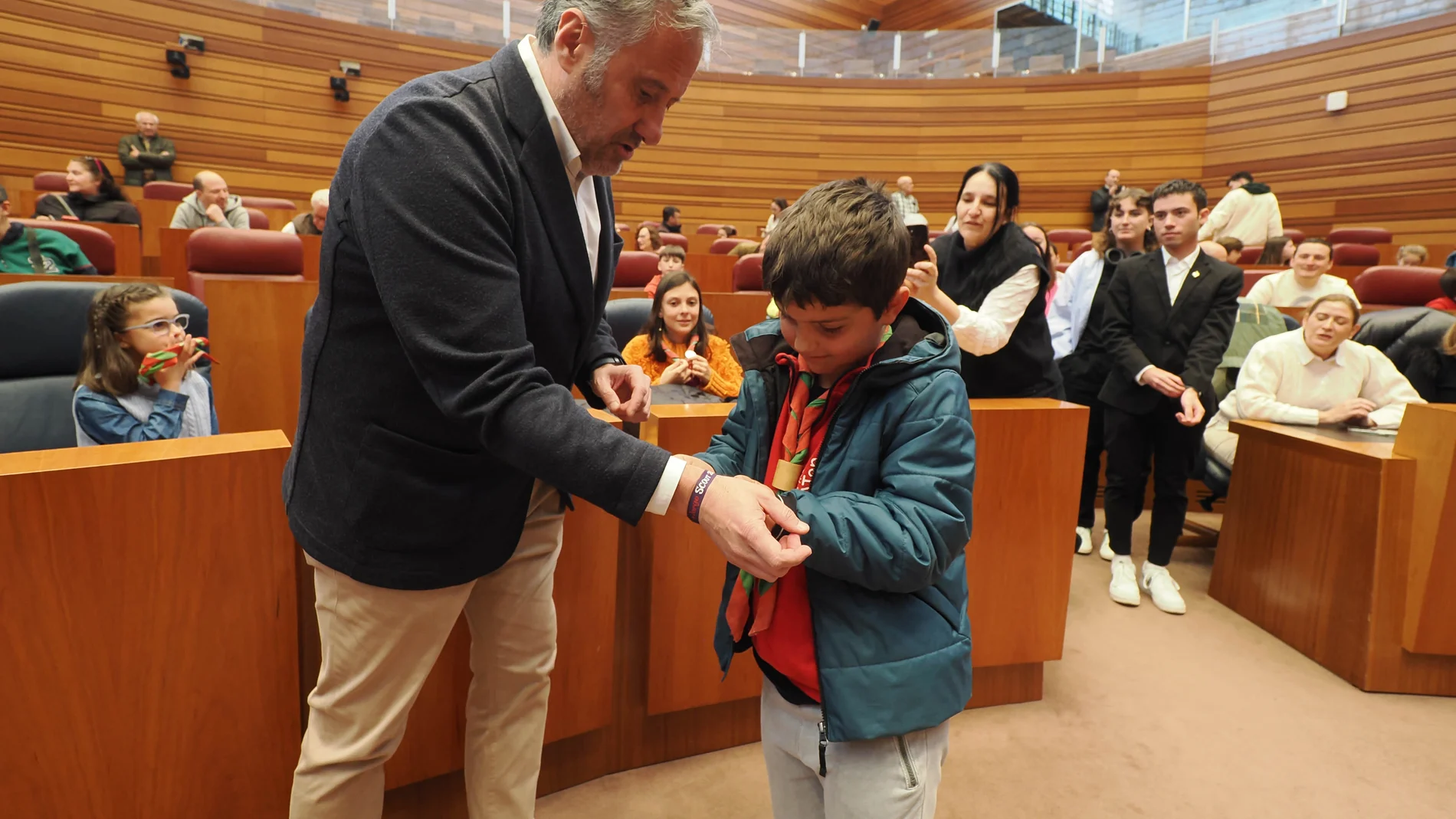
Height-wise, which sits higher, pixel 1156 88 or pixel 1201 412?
pixel 1156 88

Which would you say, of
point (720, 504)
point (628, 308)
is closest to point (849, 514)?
point (720, 504)

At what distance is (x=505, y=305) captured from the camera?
759mm

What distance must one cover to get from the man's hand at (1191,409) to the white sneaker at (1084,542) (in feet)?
2.55

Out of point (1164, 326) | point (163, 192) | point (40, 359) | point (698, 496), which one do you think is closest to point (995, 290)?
point (1164, 326)

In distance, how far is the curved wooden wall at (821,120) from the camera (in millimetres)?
6582

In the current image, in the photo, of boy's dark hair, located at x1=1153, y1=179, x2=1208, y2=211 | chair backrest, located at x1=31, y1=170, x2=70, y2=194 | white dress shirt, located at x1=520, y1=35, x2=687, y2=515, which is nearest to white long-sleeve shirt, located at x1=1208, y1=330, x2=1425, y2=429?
boy's dark hair, located at x1=1153, y1=179, x2=1208, y2=211

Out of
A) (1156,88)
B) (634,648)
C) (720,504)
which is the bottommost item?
(634,648)

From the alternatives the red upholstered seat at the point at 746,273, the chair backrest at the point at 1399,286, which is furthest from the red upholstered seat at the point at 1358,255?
the red upholstered seat at the point at 746,273

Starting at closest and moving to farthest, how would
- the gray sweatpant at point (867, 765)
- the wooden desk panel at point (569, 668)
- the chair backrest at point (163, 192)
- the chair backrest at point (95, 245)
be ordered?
the gray sweatpant at point (867, 765), the wooden desk panel at point (569, 668), the chair backrest at point (95, 245), the chair backrest at point (163, 192)

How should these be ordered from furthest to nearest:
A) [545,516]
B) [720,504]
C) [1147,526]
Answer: [1147,526] < [545,516] < [720,504]

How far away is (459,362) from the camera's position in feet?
2.41

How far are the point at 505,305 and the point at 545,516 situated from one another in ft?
1.37

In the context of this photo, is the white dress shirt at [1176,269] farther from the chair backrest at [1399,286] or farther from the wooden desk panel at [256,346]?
the wooden desk panel at [256,346]

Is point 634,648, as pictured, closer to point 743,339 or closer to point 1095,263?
point 743,339
